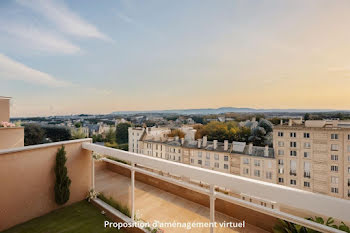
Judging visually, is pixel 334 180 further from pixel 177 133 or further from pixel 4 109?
pixel 4 109

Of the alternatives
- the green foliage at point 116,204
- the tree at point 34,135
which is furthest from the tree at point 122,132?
the tree at point 34,135

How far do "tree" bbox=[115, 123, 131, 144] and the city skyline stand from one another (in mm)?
1307

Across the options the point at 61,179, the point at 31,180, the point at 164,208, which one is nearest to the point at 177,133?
the point at 164,208

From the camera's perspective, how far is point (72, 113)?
5910 mm

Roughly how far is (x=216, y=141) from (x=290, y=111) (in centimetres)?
159

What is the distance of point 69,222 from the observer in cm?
236

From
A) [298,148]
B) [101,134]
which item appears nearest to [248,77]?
[298,148]

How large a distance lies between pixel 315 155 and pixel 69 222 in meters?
3.83

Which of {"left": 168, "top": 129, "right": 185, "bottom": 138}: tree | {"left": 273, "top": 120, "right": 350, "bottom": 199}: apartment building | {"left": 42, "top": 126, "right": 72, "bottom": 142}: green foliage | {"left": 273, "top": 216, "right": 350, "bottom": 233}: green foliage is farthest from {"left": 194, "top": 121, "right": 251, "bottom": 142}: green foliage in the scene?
{"left": 42, "top": 126, "right": 72, "bottom": 142}: green foliage

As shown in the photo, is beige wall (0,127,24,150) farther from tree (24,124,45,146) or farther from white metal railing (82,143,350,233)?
white metal railing (82,143,350,233)

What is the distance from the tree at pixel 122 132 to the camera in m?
4.38

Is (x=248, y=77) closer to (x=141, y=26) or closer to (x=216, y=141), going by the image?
(x=216, y=141)

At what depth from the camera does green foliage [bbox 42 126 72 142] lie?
4.53m

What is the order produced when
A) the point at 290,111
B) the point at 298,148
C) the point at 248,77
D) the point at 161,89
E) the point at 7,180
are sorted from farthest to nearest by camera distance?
the point at 161,89 < the point at 248,77 < the point at 290,111 < the point at 298,148 < the point at 7,180
